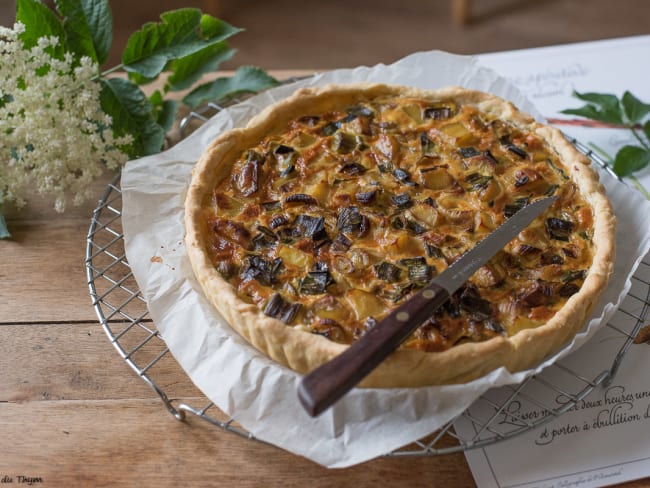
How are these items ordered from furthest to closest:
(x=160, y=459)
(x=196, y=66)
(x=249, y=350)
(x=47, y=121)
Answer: (x=196, y=66) < (x=47, y=121) < (x=249, y=350) < (x=160, y=459)

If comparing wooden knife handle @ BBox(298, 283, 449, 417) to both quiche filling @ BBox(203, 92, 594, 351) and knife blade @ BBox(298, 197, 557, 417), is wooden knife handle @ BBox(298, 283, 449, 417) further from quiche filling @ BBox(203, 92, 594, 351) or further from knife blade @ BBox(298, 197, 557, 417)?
quiche filling @ BBox(203, 92, 594, 351)

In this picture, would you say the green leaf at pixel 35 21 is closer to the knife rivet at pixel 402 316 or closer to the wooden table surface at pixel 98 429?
the wooden table surface at pixel 98 429

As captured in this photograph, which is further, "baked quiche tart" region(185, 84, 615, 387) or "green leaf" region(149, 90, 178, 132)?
"green leaf" region(149, 90, 178, 132)

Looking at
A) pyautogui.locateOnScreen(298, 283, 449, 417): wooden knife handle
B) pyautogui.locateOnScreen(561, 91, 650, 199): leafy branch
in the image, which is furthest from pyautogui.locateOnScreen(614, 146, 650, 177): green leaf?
pyautogui.locateOnScreen(298, 283, 449, 417): wooden knife handle

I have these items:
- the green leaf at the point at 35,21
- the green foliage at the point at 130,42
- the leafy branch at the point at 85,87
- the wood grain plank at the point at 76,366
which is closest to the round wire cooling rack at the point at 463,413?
the wood grain plank at the point at 76,366

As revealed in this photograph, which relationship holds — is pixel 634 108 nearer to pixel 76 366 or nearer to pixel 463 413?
pixel 463 413

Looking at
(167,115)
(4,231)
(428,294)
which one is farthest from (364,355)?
(167,115)
